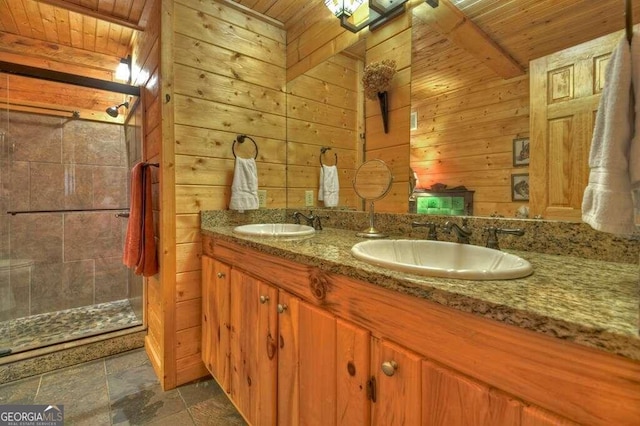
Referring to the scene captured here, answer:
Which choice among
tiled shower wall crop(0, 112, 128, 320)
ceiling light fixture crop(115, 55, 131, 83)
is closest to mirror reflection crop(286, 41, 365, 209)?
ceiling light fixture crop(115, 55, 131, 83)

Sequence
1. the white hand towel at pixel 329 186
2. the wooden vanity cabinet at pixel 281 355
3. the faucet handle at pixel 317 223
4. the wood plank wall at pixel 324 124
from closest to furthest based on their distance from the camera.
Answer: the wooden vanity cabinet at pixel 281 355 < the faucet handle at pixel 317 223 < the wood plank wall at pixel 324 124 < the white hand towel at pixel 329 186

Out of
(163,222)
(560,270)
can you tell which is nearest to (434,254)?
(560,270)

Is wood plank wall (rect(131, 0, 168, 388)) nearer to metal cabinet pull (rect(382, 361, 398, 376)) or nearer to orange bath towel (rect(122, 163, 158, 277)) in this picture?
orange bath towel (rect(122, 163, 158, 277))

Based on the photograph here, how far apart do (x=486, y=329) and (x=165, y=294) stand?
1.54m

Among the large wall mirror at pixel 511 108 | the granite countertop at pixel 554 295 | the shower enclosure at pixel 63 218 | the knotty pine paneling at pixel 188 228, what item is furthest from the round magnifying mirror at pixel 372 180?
the shower enclosure at pixel 63 218

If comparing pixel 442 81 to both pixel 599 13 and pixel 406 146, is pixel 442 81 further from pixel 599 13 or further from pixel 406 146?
pixel 599 13

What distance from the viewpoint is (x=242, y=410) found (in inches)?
47.9

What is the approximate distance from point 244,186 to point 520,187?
1.31 m

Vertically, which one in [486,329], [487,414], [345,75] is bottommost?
[487,414]

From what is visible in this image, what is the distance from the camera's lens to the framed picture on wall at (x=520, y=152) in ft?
3.10

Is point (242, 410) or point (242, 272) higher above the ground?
point (242, 272)

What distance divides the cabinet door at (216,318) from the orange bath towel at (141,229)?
0.34m

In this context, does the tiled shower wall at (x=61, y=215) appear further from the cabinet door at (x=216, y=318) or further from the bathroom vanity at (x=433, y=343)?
the bathroom vanity at (x=433, y=343)

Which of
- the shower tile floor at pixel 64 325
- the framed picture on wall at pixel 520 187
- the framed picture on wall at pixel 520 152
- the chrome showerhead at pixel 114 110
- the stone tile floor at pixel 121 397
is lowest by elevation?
the stone tile floor at pixel 121 397
